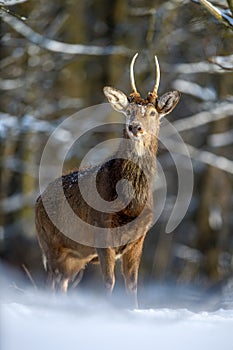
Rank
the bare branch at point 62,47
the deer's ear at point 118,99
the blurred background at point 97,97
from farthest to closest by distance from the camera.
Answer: the blurred background at point 97,97
the bare branch at point 62,47
the deer's ear at point 118,99

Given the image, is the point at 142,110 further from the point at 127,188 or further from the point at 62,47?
the point at 62,47

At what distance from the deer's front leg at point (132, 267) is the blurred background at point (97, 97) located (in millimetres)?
8376

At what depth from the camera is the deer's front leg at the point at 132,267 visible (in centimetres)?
893

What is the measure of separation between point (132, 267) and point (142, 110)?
156 cm

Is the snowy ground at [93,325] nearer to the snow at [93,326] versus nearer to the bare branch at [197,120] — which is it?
the snow at [93,326]

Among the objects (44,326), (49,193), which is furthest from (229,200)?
(44,326)

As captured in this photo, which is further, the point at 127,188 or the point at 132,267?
the point at 132,267

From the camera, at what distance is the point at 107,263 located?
8750mm

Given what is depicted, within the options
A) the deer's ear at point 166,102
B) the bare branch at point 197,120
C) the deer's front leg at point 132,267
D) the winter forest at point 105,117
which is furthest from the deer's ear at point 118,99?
the bare branch at point 197,120

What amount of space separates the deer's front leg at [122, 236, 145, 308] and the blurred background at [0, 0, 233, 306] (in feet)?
27.5

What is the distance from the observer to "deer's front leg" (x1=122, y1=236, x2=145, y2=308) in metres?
8.93

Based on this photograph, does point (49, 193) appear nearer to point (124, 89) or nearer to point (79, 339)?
point (79, 339)

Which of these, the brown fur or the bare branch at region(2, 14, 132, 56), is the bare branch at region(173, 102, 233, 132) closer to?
the bare branch at region(2, 14, 132, 56)

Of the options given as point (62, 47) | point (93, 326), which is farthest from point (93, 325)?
point (62, 47)
